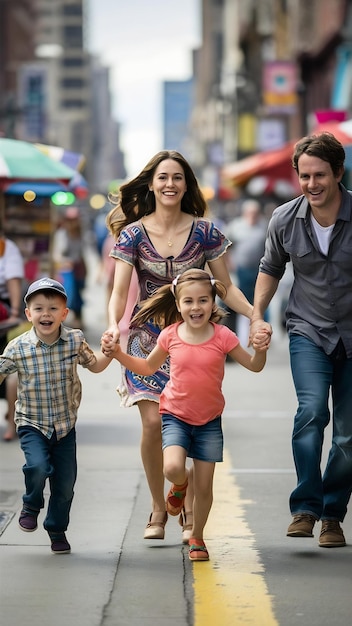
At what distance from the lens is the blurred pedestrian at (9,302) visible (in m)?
11.4

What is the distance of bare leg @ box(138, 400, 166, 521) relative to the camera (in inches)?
291

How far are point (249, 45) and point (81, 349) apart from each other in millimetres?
86752

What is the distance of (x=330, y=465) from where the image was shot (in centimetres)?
738

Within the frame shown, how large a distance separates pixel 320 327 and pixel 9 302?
518 cm

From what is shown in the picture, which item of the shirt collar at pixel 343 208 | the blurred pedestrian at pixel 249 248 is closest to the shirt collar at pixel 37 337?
the shirt collar at pixel 343 208

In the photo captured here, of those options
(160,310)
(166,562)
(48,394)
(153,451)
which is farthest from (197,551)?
(160,310)

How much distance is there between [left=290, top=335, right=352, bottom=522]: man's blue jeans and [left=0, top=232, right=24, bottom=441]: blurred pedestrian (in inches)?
168

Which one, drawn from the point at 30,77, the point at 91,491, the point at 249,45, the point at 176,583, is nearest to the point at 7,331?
the point at 91,491

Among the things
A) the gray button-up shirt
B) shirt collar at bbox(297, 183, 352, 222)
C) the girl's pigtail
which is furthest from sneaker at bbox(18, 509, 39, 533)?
shirt collar at bbox(297, 183, 352, 222)

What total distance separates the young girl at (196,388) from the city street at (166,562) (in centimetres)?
39

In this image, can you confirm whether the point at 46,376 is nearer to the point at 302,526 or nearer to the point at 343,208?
the point at 302,526

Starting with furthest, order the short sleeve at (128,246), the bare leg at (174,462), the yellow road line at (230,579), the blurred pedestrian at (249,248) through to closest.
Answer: the blurred pedestrian at (249,248) < the short sleeve at (128,246) < the bare leg at (174,462) < the yellow road line at (230,579)

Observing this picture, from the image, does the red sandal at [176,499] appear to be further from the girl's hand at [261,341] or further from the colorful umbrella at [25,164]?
the colorful umbrella at [25,164]

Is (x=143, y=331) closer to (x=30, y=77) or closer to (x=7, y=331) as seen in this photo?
(x=7, y=331)
